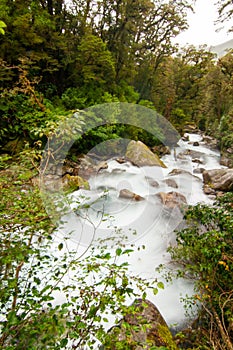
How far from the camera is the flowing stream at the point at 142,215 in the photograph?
279cm

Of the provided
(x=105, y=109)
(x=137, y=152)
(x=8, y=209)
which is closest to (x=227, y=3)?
(x=105, y=109)

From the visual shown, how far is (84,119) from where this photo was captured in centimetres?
186

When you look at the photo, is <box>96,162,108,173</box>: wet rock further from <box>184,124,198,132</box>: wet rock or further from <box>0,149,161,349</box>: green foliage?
<box>184,124,198,132</box>: wet rock

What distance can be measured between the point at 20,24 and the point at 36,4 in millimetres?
1425

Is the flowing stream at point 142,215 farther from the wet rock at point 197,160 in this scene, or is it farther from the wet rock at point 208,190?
the wet rock at point 197,160

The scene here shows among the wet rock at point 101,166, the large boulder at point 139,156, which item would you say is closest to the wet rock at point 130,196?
the wet rock at point 101,166

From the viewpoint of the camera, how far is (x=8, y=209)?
1559mm

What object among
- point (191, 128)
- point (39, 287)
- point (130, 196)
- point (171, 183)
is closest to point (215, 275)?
point (39, 287)

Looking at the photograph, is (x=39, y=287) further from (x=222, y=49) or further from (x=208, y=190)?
(x=222, y=49)

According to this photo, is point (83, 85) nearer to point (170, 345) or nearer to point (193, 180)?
point (193, 180)

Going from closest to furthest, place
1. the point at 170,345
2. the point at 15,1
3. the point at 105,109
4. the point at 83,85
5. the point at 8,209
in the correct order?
the point at 8,209, the point at 170,345, the point at 15,1, the point at 105,109, the point at 83,85

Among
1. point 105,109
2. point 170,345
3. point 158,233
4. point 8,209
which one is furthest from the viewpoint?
point 105,109

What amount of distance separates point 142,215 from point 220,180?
318 cm

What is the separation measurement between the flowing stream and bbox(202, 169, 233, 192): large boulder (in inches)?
12.3
